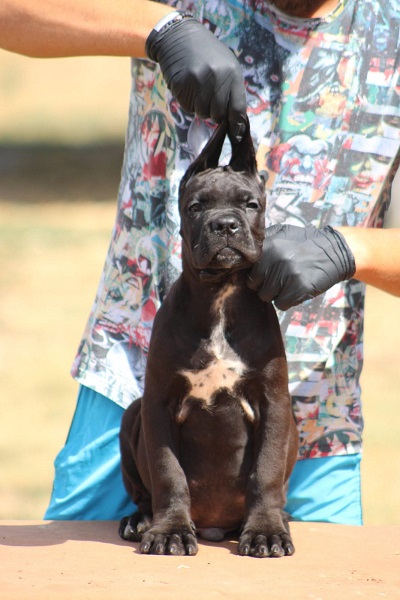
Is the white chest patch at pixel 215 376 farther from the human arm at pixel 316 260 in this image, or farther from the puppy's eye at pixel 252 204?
the puppy's eye at pixel 252 204

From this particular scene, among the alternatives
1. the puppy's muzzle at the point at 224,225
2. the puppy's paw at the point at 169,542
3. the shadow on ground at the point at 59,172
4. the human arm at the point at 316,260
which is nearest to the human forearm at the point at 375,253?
the human arm at the point at 316,260

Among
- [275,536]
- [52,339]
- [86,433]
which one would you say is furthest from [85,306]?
[275,536]

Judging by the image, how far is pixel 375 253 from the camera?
337 centimetres

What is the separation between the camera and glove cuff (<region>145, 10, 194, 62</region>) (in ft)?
10.1

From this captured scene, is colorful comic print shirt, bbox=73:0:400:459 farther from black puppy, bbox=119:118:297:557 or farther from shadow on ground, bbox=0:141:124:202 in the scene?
shadow on ground, bbox=0:141:124:202

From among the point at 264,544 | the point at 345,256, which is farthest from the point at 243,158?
the point at 264,544

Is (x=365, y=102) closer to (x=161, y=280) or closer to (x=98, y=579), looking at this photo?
(x=161, y=280)

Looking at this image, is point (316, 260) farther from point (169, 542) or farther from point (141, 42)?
point (169, 542)

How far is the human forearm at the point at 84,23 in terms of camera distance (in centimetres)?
313

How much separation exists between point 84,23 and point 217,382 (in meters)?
A: 1.14

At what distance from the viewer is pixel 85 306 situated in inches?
489

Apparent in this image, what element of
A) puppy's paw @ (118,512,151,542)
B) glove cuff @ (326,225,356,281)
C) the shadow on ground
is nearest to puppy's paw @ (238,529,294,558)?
puppy's paw @ (118,512,151,542)

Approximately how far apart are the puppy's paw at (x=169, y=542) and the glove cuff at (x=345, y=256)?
941 mm

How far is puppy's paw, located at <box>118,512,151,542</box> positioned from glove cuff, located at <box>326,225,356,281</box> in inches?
38.4
